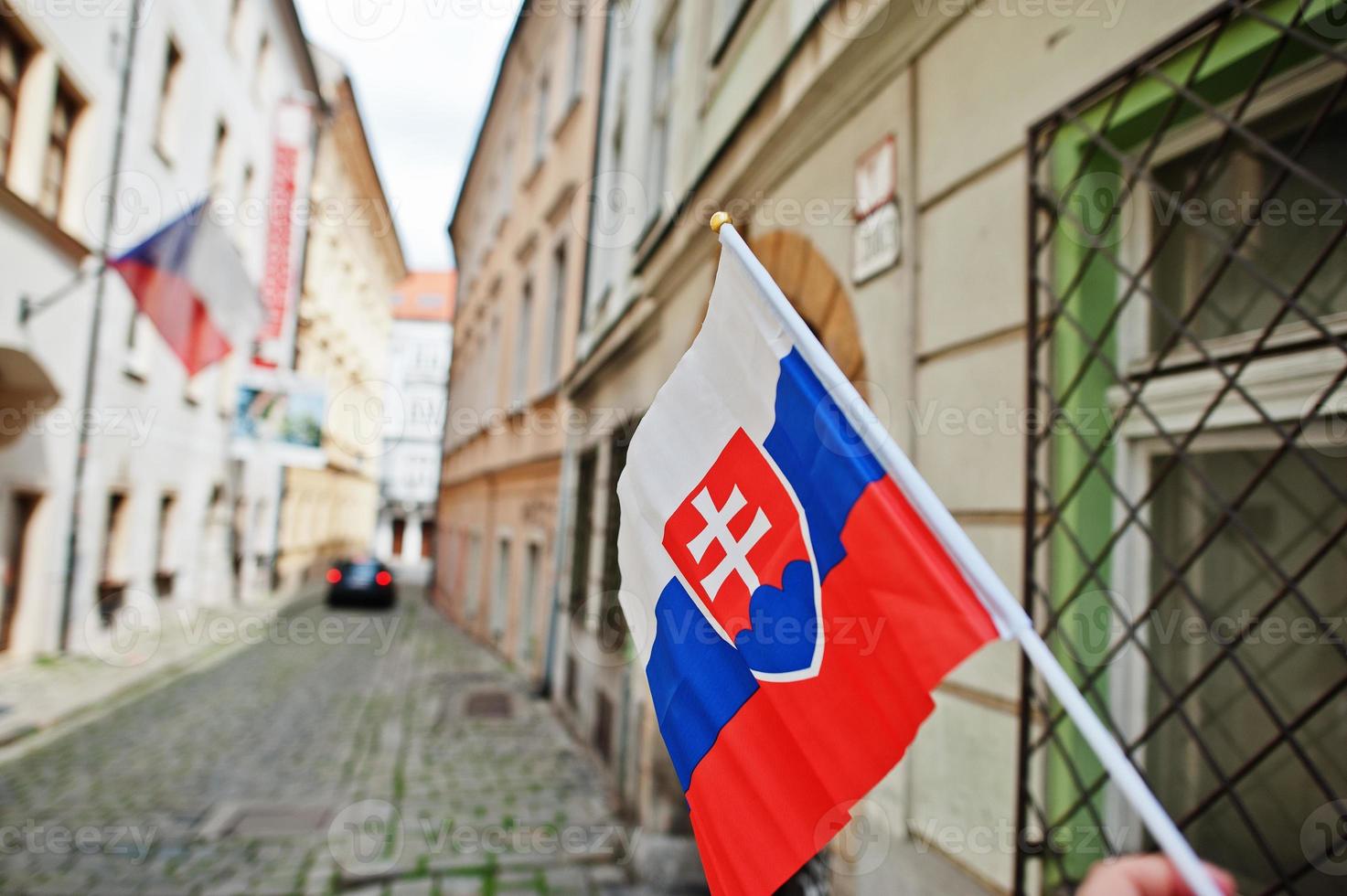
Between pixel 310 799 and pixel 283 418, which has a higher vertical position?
pixel 283 418

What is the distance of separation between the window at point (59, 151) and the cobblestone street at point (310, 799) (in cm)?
595

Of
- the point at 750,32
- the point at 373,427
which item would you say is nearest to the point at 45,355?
the point at 750,32

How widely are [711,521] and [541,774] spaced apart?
6.10 meters

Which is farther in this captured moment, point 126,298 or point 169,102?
point 169,102

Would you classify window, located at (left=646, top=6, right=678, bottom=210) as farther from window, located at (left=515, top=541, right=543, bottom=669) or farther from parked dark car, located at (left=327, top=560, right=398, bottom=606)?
parked dark car, located at (left=327, top=560, right=398, bottom=606)

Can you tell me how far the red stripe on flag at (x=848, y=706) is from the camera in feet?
4.19

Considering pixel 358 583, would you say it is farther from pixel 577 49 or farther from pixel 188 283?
pixel 577 49

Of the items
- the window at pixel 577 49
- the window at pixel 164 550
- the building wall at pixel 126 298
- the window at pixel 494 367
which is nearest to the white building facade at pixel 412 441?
the window at pixel 494 367

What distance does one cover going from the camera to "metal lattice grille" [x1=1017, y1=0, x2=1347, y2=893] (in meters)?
1.67

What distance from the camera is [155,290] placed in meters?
7.91

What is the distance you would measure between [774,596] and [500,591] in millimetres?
13227

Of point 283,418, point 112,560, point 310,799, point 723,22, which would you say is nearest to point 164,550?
point 112,560

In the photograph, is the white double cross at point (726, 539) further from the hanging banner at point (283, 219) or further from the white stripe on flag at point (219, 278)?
the hanging banner at point (283, 219)

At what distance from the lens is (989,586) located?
3.97 feet
